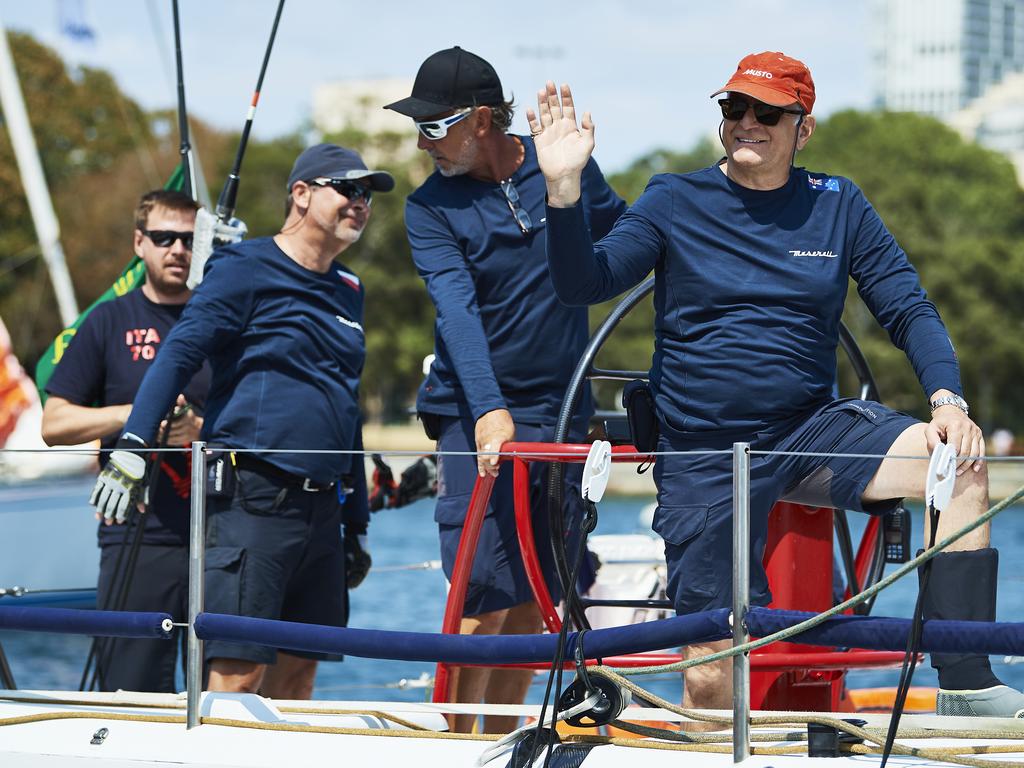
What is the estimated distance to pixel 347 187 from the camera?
14.6ft

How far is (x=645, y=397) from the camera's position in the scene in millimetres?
3445

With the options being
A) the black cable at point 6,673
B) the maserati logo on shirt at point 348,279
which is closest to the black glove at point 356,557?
the maserati logo on shirt at point 348,279

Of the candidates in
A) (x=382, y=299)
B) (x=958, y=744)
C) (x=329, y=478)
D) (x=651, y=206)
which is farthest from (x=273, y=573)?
(x=382, y=299)

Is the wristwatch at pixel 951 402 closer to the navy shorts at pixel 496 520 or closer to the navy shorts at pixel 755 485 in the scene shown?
the navy shorts at pixel 755 485

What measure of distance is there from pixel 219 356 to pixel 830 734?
2.16 meters

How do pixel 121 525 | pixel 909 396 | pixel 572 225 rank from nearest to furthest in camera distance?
1. pixel 572 225
2. pixel 121 525
3. pixel 909 396

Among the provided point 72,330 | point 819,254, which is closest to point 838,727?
point 819,254

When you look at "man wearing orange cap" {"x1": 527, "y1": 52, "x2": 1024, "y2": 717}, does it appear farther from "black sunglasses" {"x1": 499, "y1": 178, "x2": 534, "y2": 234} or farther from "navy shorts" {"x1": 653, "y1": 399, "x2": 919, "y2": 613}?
"black sunglasses" {"x1": 499, "y1": 178, "x2": 534, "y2": 234}

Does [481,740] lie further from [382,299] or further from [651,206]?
[382,299]

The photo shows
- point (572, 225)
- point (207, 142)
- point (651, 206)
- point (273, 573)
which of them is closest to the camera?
point (572, 225)

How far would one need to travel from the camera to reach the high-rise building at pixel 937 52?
18088 centimetres

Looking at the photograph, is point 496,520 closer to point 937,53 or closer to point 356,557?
point 356,557

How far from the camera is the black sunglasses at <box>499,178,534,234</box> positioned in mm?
4172

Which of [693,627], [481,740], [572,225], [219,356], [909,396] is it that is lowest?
[909,396]
